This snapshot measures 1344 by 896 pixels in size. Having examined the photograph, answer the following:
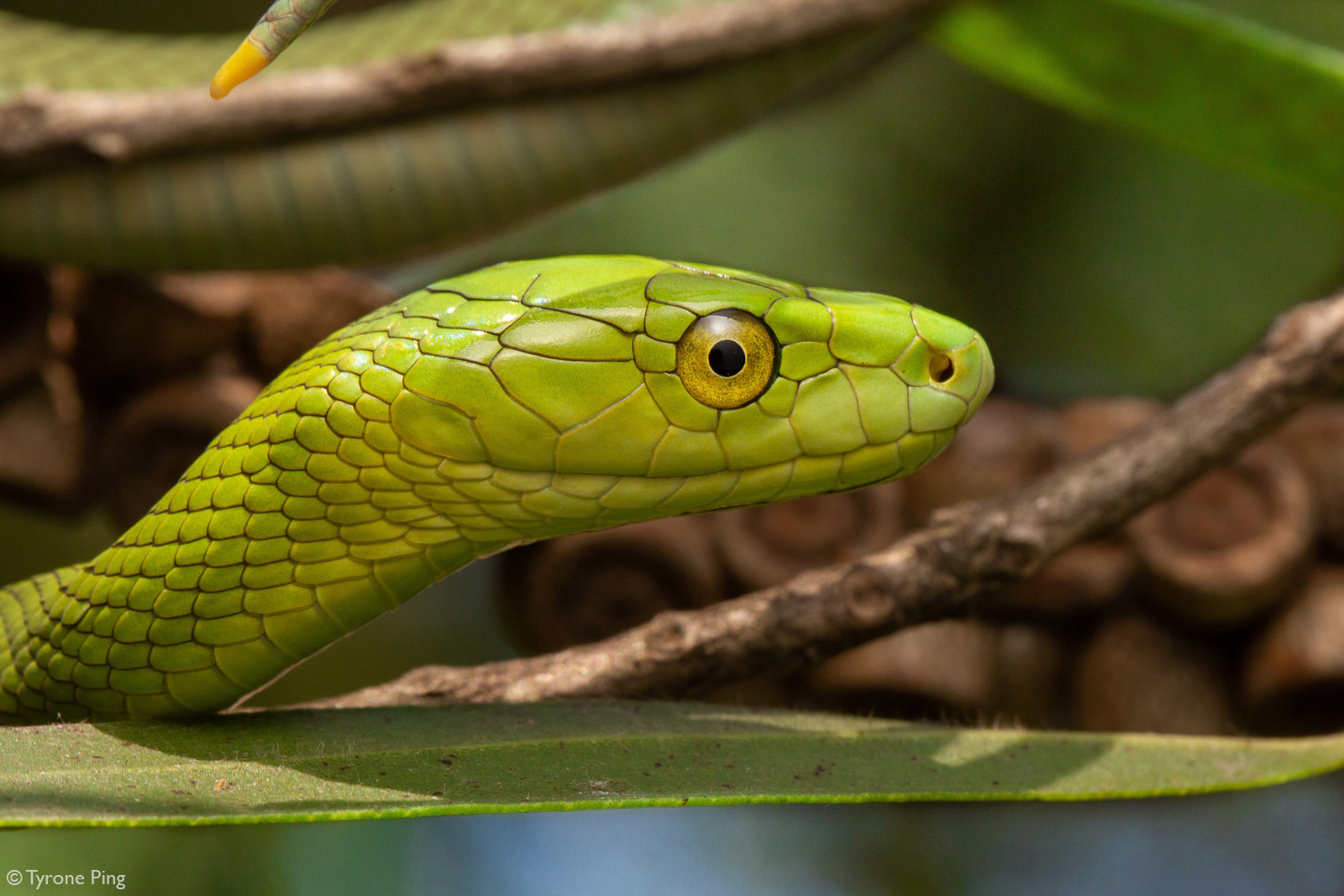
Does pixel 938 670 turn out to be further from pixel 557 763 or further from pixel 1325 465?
pixel 557 763

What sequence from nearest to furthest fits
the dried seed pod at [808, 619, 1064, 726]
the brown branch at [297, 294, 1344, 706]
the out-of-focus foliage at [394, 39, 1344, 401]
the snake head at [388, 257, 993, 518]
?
the snake head at [388, 257, 993, 518] < the brown branch at [297, 294, 1344, 706] < the dried seed pod at [808, 619, 1064, 726] < the out-of-focus foliage at [394, 39, 1344, 401]

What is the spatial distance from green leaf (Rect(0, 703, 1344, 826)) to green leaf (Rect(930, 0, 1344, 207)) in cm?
141

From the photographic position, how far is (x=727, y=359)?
1.14m

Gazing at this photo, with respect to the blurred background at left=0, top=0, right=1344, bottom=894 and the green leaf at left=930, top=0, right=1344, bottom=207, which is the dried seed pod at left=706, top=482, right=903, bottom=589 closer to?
the blurred background at left=0, top=0, right=1344, bottom=894

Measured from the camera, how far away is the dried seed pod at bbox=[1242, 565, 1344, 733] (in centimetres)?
247

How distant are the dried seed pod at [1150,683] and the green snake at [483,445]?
5.89 ft

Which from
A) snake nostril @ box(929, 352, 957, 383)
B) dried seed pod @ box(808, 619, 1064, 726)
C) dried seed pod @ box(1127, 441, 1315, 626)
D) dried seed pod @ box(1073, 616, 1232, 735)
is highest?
snake nostril @ box(929, 352, 957, 383)

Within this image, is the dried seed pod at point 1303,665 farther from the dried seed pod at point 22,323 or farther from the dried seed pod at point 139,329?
the dried seed pod at point 22,323

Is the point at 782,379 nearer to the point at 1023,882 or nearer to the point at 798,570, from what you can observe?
the point at 798,570

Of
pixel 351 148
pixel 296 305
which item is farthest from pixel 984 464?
pixel 296 305

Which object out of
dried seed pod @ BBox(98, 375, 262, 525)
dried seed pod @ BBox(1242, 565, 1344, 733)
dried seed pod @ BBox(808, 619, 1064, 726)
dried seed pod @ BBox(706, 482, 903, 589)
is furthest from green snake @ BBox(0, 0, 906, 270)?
dried seed pod @ BBox(1242, 565, 1344, 733)

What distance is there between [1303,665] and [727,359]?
2.06m

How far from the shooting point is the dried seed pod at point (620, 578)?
2676mm

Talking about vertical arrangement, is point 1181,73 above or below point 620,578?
above
